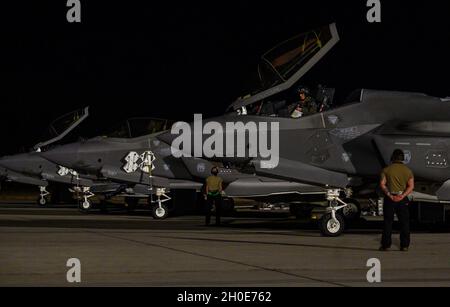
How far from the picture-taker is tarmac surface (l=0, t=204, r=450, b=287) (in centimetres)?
899

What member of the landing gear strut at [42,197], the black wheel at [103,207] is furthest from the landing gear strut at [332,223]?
the landing gear strut at [42,197]

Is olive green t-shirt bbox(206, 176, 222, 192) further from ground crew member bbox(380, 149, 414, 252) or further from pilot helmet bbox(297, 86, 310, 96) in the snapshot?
ground crew member bbox(380, 149, 414, 252)

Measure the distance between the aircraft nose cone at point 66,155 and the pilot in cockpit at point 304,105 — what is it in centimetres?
1074

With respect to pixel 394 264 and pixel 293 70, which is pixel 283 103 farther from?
pixel 394 264

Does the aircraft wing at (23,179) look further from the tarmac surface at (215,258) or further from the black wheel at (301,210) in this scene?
the tarmac surface at (215,258)

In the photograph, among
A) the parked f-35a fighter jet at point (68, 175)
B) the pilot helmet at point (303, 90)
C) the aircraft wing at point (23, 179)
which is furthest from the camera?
the aircraft wing at point (23, 179)

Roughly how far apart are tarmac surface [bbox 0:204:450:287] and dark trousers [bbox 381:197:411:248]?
0.68 ft

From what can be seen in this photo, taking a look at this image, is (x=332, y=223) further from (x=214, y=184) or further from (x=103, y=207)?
(x=103, y=207)

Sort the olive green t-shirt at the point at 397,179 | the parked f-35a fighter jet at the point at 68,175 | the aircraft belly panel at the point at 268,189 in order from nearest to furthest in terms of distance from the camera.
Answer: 1. the olive green t-shirt at the point at 397,179
2. the aircraft belly panel at the point at 268,189
3. the parked f-35a fighter jet at the point at 68,175

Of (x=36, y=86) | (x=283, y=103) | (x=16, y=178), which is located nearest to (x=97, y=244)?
(x=283, y=103)

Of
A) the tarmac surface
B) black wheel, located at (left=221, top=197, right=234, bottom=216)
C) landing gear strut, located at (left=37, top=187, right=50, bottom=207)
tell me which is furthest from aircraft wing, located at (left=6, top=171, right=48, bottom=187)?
the tarmac surface

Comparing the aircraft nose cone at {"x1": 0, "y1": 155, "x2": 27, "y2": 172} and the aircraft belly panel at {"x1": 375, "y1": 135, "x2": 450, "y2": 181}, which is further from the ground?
the aircraft nose cone at {"x1": 0, "y1": 155, "x2": 27, "y2": 172}

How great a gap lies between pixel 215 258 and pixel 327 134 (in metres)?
5.51

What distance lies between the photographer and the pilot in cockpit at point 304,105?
53.4 feet
